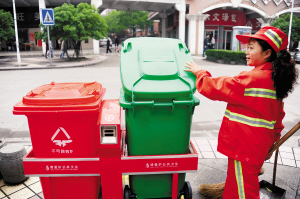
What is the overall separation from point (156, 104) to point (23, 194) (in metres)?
1.92

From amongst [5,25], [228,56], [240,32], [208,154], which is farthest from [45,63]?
[208,154]

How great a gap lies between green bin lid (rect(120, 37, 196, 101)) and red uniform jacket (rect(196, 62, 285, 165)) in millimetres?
192

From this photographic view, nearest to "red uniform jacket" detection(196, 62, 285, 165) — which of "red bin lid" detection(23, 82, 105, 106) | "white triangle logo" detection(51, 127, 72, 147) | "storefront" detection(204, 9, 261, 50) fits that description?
"red bin lid" detection(23, 82, 105, 106)

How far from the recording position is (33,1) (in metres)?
24.7

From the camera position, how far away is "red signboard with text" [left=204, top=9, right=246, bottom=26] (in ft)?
81.9

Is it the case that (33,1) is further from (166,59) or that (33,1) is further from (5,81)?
(166,59)

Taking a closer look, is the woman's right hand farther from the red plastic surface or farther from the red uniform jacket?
the red plastic surface

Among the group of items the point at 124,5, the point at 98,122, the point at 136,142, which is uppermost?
the point at 124,5

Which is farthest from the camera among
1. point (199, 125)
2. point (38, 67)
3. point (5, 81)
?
point (38, 67)

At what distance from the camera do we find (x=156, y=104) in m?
2.00

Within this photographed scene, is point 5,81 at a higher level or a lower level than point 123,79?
lower

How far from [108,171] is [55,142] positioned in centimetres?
52

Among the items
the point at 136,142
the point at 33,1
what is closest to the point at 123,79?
the point at 136,142

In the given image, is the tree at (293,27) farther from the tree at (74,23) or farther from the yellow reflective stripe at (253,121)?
the yellow reflective stripe at (253,121)
